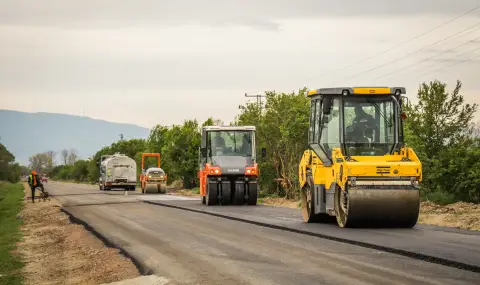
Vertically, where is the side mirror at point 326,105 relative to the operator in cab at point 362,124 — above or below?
above

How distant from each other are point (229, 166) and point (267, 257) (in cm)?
2217

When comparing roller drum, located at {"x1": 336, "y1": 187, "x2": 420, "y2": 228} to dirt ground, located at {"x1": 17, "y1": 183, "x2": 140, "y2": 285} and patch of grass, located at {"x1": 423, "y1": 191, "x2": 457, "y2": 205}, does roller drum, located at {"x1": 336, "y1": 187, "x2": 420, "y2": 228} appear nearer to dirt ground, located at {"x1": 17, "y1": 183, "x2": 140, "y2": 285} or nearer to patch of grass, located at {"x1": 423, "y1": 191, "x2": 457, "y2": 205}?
dirt ground, located at {"x1": 17, "y1": 183, "x2": 140, "y2": 285}

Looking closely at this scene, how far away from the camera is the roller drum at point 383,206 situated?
19688 mm

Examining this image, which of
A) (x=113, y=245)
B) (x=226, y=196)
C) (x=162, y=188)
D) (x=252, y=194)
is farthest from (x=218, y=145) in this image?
(x=162, y=188)

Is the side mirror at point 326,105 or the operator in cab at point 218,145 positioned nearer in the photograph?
the side mirror at point 326,105

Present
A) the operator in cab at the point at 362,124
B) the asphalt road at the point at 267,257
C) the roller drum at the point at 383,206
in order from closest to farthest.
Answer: the asphalt road at the point at 267,257 → the roller drum at the point at 383,206 → the operator in cab at the point at 362,124

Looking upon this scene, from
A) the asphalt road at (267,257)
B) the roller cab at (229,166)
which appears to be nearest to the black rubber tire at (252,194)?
the roller cab at (229,166)

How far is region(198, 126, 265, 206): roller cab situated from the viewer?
3662cm

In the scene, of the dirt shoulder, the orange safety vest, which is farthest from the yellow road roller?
the orange safety vest

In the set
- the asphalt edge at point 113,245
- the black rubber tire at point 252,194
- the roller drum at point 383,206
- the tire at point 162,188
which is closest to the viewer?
the asphalt edge at point 113,245

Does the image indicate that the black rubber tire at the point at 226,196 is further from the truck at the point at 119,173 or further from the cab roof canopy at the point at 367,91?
the truck at the point at 119,173

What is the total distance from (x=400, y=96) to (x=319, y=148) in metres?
2.59

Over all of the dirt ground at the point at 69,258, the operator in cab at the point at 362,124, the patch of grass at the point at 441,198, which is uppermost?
the operator in cab at the point at 362,124

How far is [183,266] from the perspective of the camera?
44.6ft
